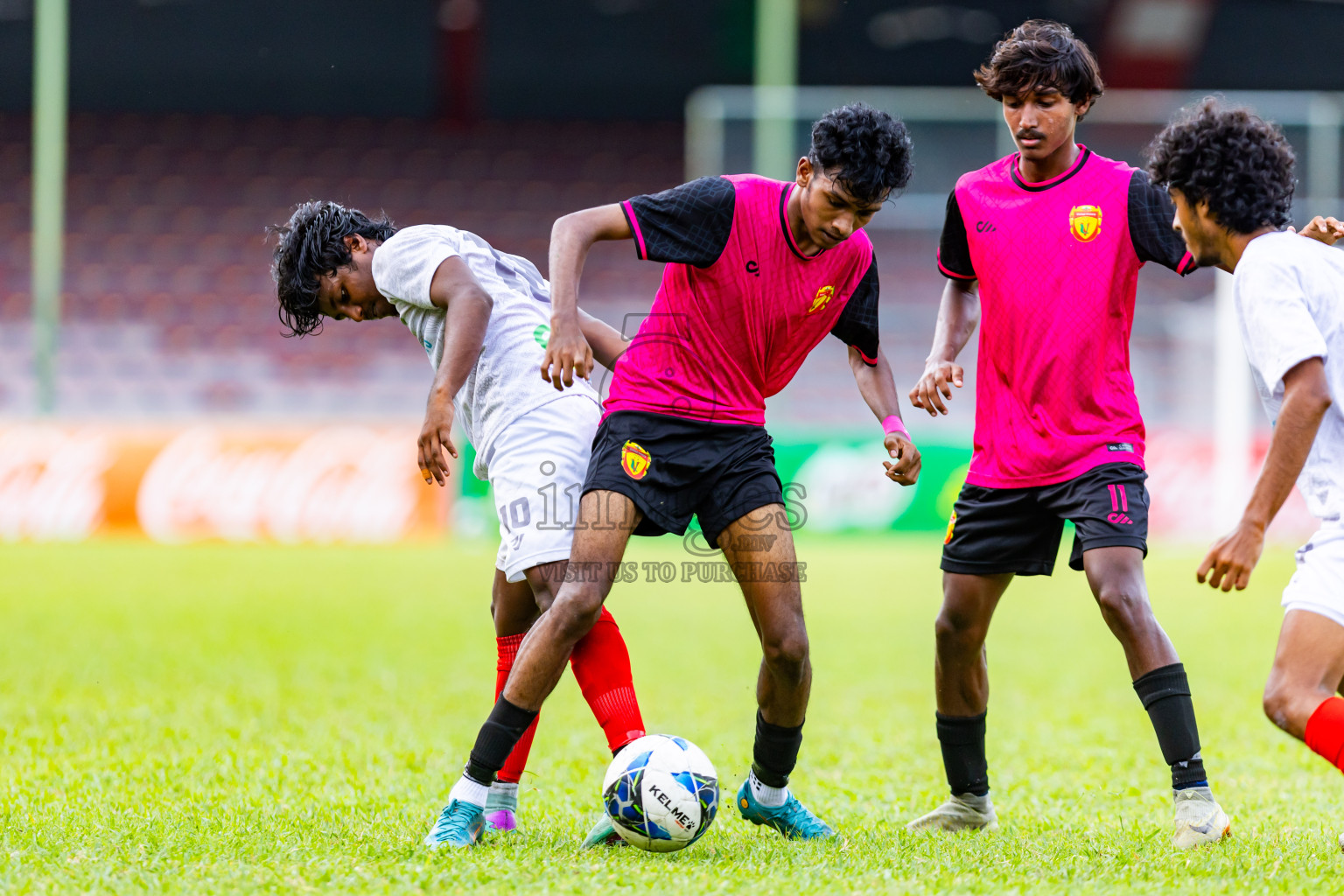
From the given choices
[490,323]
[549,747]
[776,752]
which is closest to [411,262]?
[490,323]

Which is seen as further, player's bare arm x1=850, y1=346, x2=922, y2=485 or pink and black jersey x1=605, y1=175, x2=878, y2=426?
player's bare arm x1=850, y1=346, x2=922, y2=485

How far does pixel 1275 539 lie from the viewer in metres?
16.4

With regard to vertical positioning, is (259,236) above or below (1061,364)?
above

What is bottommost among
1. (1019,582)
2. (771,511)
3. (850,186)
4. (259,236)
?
(1019,582)

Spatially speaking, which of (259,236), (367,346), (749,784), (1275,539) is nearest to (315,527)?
(367,346)

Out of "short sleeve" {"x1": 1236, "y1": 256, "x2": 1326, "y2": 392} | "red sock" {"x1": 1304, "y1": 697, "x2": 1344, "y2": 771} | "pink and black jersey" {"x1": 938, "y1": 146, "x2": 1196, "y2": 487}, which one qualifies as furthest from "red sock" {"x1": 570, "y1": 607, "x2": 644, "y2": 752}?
"short sleeve" {"x1": 1236, "y1": 256, "x2": 1326, "y2": 392}

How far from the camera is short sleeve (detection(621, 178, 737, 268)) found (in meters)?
3.83

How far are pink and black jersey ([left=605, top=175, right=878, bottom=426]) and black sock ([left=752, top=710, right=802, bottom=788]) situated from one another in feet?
2.97

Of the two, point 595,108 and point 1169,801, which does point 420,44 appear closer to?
point 595,108

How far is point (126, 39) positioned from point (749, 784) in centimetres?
2367

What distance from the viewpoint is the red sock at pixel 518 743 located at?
4070 millimetres

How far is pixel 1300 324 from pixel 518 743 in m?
2.39

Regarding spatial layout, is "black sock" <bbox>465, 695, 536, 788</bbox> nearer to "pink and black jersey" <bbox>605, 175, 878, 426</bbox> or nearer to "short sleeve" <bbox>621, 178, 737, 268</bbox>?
"pink and black jersey" <bbox>605, 175, 878, 426</bbox>

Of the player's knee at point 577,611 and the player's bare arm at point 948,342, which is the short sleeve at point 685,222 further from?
the player's knee at point 577,611
